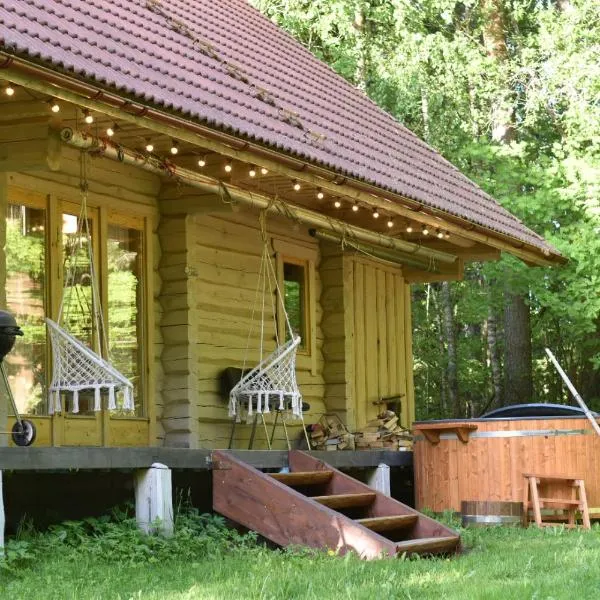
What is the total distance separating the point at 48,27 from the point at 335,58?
15.2 metres

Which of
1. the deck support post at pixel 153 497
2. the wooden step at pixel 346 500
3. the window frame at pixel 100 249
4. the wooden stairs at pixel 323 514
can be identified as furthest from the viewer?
the window frame at pixel 100 249

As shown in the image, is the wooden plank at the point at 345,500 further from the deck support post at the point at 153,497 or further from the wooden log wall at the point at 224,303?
A: the wooden log wall at the point at 224,303

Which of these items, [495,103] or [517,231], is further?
[495,103]

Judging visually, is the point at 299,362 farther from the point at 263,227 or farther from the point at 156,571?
the point at 156,571

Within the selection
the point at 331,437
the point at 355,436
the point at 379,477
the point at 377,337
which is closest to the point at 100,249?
the point at 379,477

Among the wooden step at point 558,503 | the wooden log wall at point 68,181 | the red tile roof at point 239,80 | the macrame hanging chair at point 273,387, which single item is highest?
the red tile roof at point 239,80

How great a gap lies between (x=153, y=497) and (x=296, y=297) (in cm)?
513

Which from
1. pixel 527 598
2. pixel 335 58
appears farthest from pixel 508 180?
pixel 527 598

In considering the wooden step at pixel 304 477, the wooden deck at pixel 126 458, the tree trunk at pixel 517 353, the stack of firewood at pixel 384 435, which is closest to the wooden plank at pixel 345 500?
the wooden step at pixel 304 477

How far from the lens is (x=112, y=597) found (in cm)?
635

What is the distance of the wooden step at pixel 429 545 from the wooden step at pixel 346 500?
33.7 inches

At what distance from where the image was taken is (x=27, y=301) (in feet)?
32.1

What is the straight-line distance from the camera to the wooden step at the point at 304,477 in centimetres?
951

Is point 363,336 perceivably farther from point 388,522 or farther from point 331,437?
point 388,522
